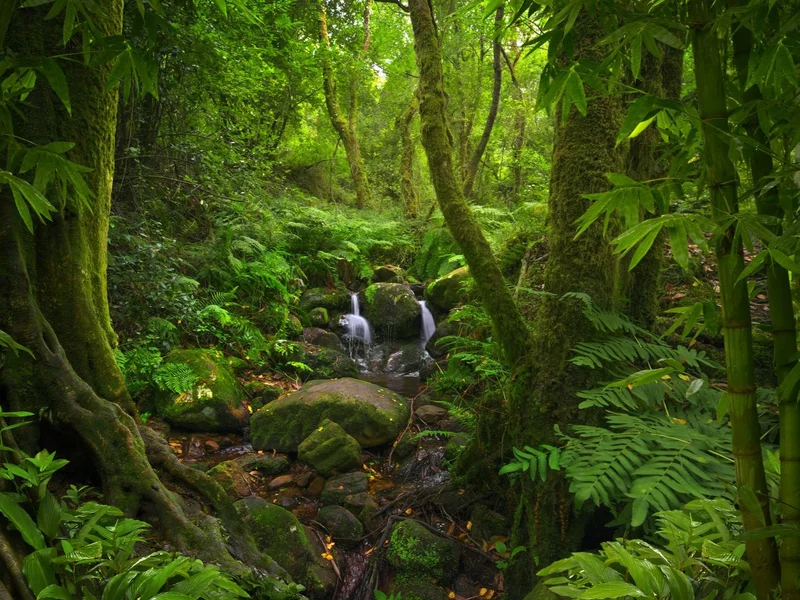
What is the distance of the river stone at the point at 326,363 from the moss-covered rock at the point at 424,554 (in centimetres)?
376

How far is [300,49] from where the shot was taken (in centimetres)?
875

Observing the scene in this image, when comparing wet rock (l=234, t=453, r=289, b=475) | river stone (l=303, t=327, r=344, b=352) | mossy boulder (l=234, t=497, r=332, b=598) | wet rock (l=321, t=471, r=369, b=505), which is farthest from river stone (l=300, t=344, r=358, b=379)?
mossy boulder (l=234, t=497, r=332, b=598)

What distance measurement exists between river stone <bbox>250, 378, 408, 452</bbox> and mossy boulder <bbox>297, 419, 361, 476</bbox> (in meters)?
0.25

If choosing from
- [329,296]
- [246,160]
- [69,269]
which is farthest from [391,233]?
[69,269]

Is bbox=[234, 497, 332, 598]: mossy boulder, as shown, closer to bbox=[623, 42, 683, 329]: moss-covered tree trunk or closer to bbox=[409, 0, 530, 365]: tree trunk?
bbox=[409, 0, 530, 365]: tree trunk

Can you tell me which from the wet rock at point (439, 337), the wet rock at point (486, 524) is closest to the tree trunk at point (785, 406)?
the wet rock at point (486, 524)

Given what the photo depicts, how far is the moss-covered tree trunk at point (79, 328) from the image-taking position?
2.37 m

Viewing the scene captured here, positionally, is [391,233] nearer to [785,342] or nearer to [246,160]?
[246,160]

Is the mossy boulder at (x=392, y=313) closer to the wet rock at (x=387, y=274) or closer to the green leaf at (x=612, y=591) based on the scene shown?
the wet rock at (x=387, y=274)

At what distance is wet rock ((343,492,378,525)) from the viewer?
13.7ft

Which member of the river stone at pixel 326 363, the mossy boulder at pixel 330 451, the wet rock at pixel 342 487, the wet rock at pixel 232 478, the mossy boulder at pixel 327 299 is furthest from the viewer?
the mossy boulder at pixel 327 299

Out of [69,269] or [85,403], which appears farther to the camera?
[69,269]

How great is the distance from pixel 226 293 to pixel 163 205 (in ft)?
4.94

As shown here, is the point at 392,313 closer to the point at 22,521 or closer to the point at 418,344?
the point at 418,344
